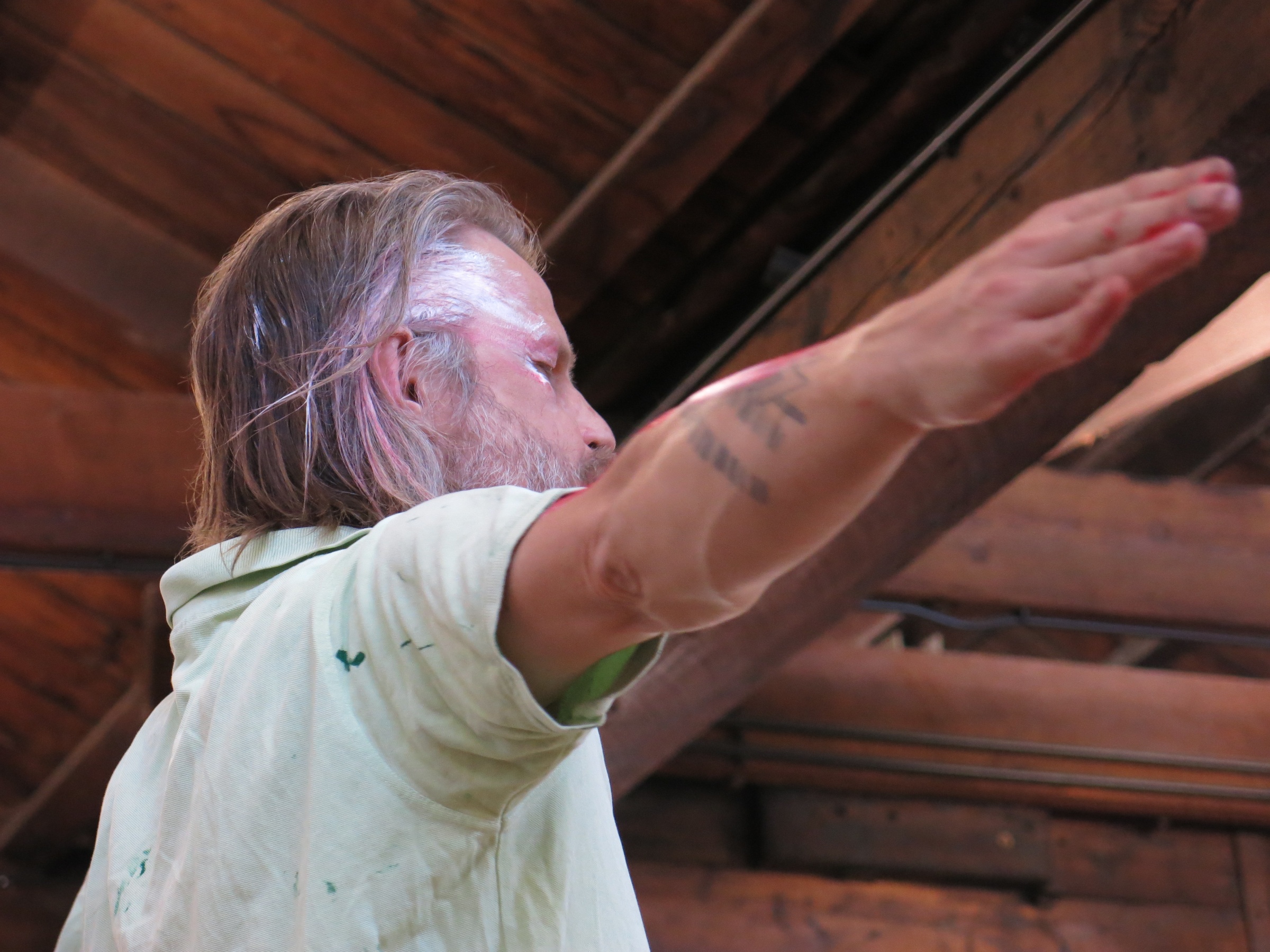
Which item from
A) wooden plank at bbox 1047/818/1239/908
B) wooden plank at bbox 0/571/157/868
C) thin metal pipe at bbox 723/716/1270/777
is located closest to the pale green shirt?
thin metal pipe at bbox 723/716/1270/777

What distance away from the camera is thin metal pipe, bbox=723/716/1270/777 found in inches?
105

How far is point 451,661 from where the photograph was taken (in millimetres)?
614

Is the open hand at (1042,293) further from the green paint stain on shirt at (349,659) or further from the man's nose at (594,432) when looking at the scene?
the man's nose at (594,432)

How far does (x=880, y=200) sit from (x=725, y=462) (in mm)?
1359

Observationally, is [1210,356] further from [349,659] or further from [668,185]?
[349,659]

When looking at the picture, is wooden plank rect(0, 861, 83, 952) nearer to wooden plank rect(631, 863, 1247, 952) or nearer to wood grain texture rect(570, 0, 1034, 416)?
wooden plank rect(631, 863, 1247, 952)

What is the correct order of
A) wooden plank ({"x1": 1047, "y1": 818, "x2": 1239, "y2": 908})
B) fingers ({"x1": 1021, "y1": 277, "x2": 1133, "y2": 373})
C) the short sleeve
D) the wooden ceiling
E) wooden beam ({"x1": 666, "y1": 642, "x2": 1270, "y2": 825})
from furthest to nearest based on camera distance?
wooden plank ({"x1": 1047, "y1": 818, "x2": 1239, "y2": 908})
wooden beam ({"x1": 666, "y1": 642, "x2": 1270, "y2": 825})
the wooden ceiling
the short sleeve
fingers ({"x1": 1021, "y1": 277, "x2": 1133, "y2": 373})

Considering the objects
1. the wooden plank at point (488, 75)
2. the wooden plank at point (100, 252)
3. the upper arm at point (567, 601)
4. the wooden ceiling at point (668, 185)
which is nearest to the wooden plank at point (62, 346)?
the wooden ceiling at point (668, 185)

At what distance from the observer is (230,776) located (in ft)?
2.35

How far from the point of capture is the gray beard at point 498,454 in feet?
2.99

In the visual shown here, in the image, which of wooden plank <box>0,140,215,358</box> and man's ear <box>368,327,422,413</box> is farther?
wooden plank <box>0,140,215,358</box>

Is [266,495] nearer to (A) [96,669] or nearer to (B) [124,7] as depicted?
(B) [124,7]

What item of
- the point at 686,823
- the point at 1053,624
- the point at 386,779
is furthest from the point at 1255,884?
the point at 386,779

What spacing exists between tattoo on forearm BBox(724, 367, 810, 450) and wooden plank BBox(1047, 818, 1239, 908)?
2.74 m
